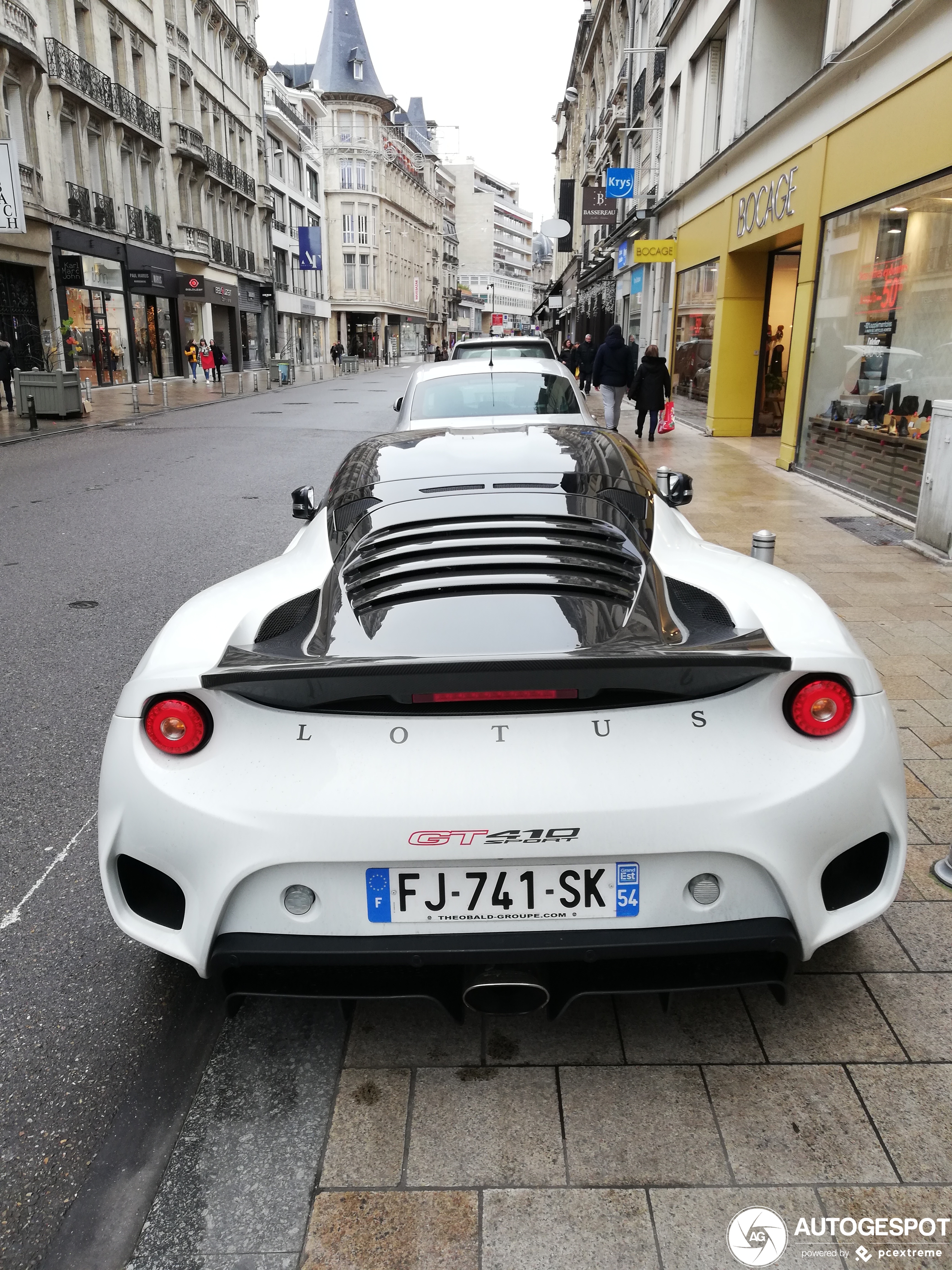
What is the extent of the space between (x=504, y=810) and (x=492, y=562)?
0.81 meters

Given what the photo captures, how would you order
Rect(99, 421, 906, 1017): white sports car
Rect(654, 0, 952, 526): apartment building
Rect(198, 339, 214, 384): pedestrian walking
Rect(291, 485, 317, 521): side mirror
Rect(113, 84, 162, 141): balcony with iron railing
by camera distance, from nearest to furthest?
Rect(99, 421, 906, 1017): white sports car → Rect(291, 485, 317, 521): side mirror → Rect(654, 0, 952, 526): apartment building → Rect(113, 84, 162, 141): balcony with iron railing → Rect(198, 339, 214, 384): pedestrian walking

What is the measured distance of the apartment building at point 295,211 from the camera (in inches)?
2377

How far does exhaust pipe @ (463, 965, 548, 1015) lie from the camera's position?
2.12 meters

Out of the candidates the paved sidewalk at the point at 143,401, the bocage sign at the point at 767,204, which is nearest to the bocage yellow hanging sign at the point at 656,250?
the bocage sign at the point at 767,204

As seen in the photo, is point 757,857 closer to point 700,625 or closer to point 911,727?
point 700,625

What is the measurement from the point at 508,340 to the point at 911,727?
26.3 ft

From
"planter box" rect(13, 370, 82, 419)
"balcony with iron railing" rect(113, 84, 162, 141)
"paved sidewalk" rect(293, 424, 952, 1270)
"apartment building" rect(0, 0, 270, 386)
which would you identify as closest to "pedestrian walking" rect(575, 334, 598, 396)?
"planter box" rect(13, 370, 82, 419)

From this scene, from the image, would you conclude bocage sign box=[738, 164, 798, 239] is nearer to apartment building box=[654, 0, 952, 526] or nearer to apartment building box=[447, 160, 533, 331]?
apartment building box=[654, 0, 952, 526]

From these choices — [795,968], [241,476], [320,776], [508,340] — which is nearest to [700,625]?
[795,968]

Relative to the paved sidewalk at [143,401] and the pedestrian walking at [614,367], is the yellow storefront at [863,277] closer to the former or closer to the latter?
the pedestrian walking at [614,367]

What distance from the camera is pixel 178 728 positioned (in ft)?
7.16

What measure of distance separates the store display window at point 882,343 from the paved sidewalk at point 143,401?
13303 mm

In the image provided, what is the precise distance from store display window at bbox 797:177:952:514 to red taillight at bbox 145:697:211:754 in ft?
27.3

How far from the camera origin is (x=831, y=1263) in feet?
6.12
